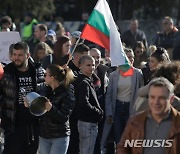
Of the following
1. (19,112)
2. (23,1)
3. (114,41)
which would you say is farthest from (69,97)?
(23,1)

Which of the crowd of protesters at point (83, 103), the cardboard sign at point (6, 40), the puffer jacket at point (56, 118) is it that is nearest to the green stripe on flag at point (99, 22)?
the crowd of protesters at point (83, 103)

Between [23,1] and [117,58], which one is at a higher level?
[23,1]

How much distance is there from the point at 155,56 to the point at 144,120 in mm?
3789

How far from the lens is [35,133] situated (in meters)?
8.23

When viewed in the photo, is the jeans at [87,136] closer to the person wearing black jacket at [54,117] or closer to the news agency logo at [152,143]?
the person wearing black jacket at [54,117]

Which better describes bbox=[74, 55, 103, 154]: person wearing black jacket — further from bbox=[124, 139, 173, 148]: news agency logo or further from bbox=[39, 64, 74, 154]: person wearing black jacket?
bbox=[124, 139, 173, 148]: news agency logo

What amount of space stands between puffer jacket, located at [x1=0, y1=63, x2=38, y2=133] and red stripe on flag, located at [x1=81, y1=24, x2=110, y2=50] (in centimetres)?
158

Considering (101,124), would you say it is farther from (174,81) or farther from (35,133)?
(174,81)

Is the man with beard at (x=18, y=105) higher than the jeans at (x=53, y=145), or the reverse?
the man with beard at (x=18, y=105)

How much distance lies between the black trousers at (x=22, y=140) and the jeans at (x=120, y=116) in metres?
2.05

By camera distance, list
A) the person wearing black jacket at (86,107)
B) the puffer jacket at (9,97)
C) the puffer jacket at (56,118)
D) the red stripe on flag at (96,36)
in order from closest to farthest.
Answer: the puffer jacket at (56,118) < the puffer jacket at (9,97) < the person wearing black jacket at (86,107) < the red stripe on flag at (96,36)

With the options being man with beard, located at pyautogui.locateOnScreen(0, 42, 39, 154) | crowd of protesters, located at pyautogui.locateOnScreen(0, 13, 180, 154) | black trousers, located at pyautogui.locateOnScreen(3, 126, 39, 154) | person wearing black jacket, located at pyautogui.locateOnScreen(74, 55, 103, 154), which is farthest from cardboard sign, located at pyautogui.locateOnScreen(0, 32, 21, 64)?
black trousers, located at pyautogui.locateOnScreen(3, 126, 39, 154)

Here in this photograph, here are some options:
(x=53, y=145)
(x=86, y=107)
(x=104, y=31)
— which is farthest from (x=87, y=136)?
(x=104, y=31)

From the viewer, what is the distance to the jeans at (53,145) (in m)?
7.88
